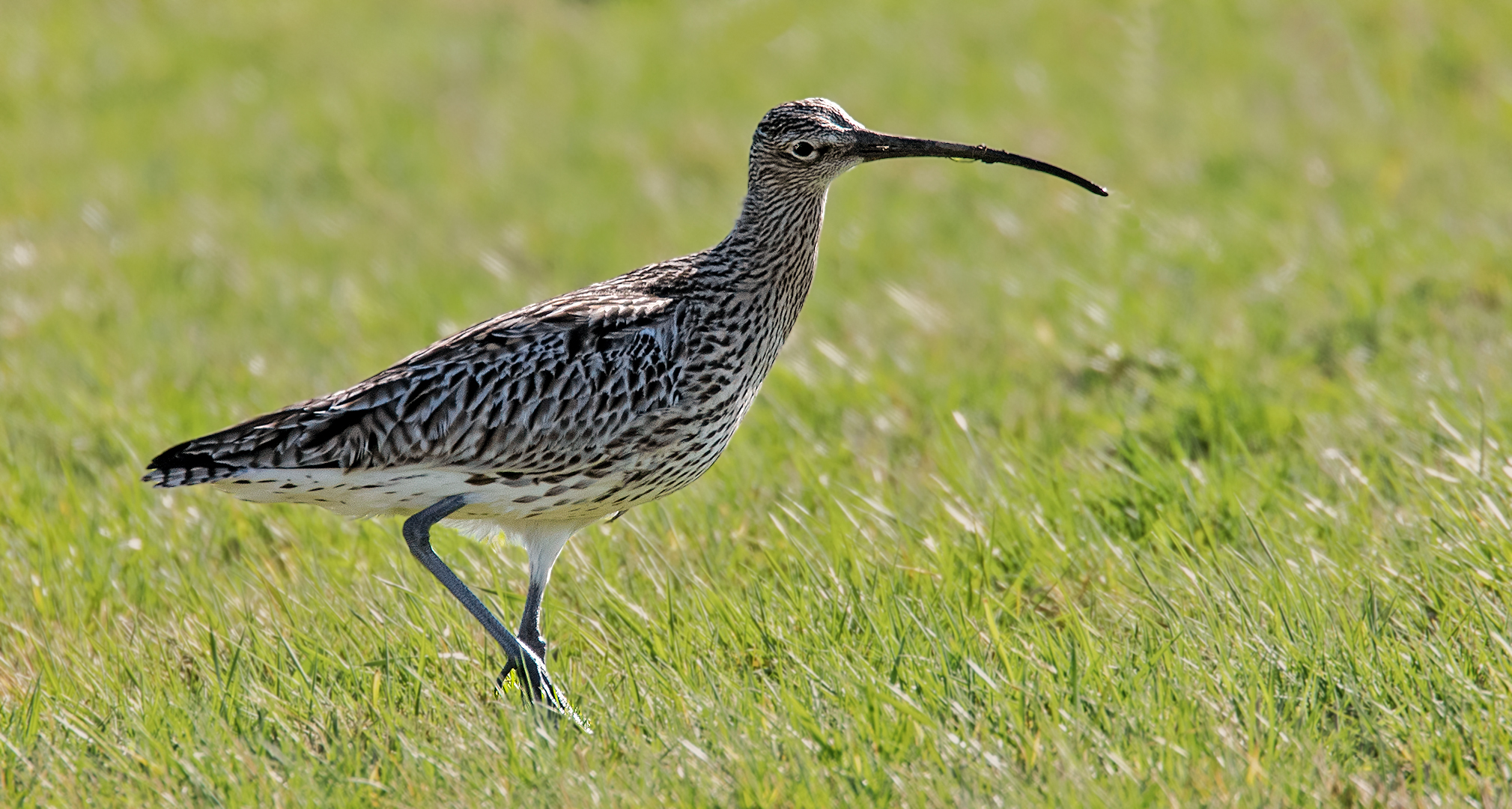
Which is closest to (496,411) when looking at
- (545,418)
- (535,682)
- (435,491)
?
(545,418)

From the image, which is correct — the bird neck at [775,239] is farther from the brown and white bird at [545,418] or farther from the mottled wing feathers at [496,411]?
Answer: the mottled wing feathers at [496,411]

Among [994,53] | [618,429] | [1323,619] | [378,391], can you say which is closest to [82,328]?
[378,391]

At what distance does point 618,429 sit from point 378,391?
0.87 m

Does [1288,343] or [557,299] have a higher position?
[557,299]

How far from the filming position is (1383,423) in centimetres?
602

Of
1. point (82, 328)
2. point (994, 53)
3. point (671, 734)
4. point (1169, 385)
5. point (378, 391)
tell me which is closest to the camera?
point (671, 734)

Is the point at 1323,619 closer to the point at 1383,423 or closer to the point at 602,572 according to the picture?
the point at 1383,423

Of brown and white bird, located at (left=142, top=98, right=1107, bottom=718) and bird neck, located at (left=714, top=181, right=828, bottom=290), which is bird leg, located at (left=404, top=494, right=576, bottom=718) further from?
bird neck, located at (left=714, top=181, right=828, bottom=290)

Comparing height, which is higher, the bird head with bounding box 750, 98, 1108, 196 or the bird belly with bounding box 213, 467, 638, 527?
the bird head with bounding box 750, 98, 1108, 196

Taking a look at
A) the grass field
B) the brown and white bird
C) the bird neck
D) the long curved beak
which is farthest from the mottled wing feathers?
the long curved beak

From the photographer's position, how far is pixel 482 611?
4824 mm

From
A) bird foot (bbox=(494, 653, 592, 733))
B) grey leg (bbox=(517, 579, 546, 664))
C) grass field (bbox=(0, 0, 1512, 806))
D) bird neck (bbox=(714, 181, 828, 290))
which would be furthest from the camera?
bird neck (bbox=(714, 181, 828, 290))

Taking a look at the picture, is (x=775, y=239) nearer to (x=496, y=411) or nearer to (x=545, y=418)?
(x=545, y=418)

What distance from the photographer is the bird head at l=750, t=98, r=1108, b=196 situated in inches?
201
